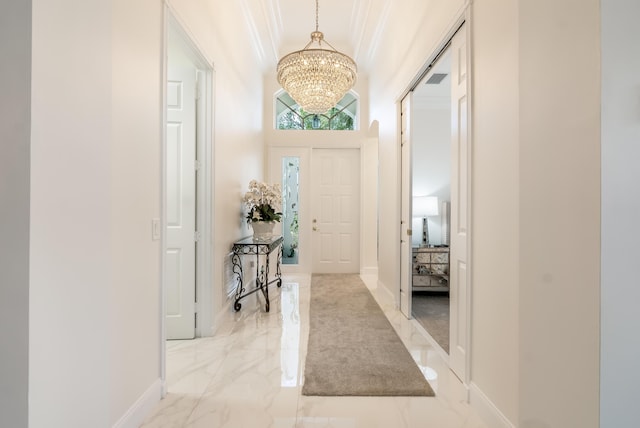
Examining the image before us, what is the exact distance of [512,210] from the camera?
1529 mm

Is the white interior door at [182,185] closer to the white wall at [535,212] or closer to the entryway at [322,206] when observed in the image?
the white wall at [535,212]

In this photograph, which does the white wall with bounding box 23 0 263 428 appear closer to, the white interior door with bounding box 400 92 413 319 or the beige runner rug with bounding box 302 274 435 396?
the beige runner rug with bounding box 302 274 435 396

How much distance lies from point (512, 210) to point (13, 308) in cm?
202

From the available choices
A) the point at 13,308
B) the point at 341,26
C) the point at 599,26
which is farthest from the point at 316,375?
the point at 341,26

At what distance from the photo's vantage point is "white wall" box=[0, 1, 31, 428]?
1.02 meters

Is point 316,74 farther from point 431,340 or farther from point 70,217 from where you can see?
point 431,340

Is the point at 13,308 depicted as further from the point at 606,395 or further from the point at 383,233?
the point at 383,233

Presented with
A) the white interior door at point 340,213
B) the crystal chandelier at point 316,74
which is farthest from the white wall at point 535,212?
the white interior door at point 340,213

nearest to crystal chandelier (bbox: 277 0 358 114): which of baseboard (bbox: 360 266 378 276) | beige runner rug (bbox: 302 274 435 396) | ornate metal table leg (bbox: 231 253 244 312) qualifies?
ornate metal table leg (bbox: 231 253 244 312)

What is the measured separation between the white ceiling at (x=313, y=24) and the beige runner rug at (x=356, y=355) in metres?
3.57

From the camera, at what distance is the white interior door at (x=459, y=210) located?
6.75 ft

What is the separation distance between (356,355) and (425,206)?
298 centimetres

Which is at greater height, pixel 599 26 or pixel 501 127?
pixel 599 26

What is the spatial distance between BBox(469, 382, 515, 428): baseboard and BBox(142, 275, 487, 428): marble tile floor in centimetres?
4
